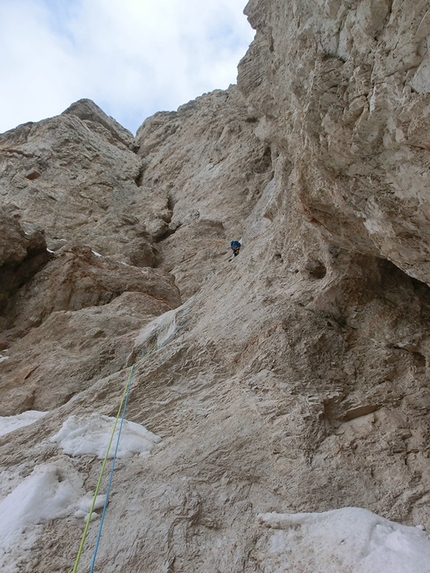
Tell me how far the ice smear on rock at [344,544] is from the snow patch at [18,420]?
5.53 m

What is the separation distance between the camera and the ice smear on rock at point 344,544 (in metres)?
3.34

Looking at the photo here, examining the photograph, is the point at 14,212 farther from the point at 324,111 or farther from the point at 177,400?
the point at 324,111

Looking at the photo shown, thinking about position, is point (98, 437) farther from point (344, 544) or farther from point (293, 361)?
point (344, 544)

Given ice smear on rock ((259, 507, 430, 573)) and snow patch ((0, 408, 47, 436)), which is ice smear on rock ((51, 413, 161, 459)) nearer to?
ice smear on rock ((259, 507, 430, 573))

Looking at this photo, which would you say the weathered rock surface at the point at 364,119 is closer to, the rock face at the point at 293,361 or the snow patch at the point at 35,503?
the rock face at the point at 293,361

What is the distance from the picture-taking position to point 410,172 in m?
3.76

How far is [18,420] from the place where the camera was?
8.36 metres

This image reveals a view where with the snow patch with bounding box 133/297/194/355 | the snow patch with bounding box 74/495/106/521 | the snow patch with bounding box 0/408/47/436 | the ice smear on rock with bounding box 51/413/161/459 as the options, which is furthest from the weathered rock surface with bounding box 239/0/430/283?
the snow patch with bounding box 0/408/47/436

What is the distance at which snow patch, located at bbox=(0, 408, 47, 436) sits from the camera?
26.0ft

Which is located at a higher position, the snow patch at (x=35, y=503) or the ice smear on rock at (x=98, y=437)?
the ice smear on rock at (x=98, y=437)

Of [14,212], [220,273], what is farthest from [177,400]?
[14,212]

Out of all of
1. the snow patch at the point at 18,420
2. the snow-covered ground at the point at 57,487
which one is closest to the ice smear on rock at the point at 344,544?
the snow-covered ground at the point at 57,487

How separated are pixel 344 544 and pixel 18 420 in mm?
6702

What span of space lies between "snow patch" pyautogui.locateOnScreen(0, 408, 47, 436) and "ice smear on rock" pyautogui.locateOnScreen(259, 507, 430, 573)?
553 cm
